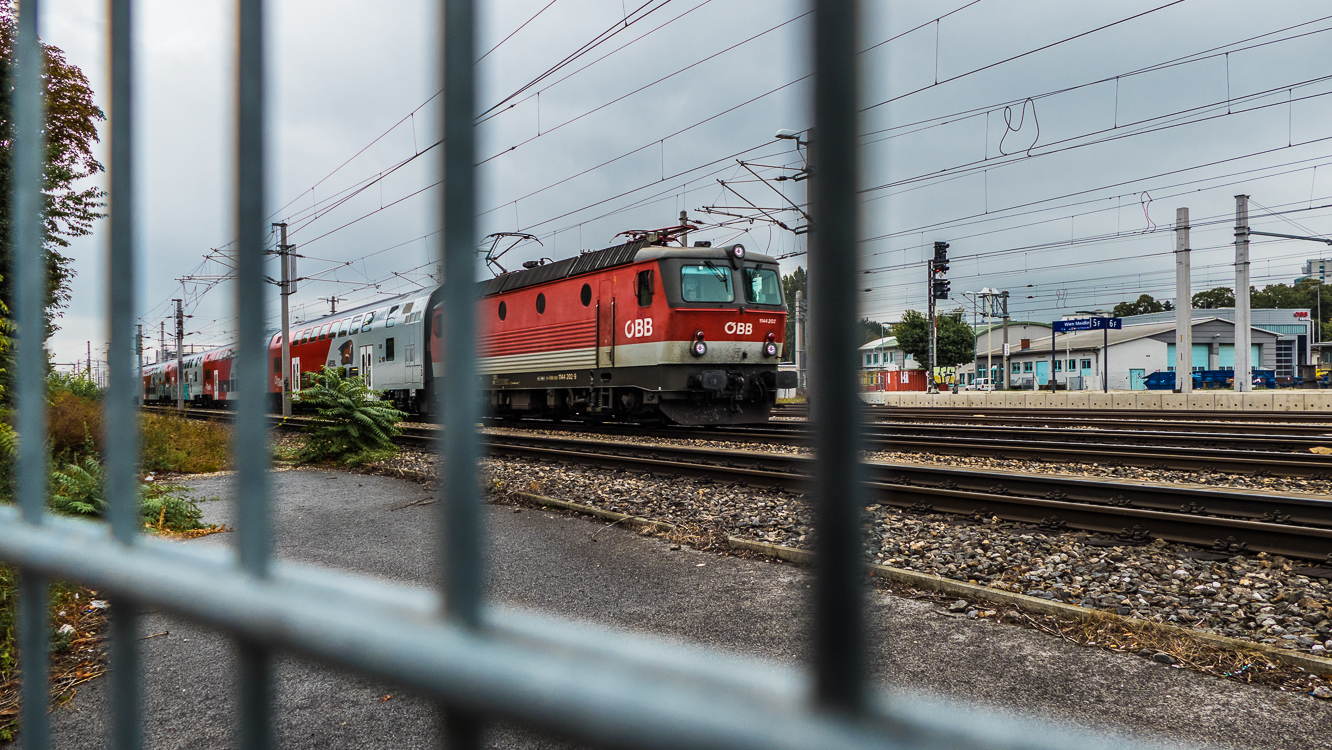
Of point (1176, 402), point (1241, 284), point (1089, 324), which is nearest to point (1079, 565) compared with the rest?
point (1176, 402)

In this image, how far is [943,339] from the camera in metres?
66.9

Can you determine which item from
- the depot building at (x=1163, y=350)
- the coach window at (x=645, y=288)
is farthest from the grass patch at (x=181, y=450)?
the depot building at (x=1163, y=350)

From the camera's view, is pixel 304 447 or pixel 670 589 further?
pixel 304 447

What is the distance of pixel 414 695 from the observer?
1.75 ft

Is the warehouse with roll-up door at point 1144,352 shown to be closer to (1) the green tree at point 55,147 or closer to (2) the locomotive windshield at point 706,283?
(2) the locomotive windshield at point 706,283

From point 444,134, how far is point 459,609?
341 mm

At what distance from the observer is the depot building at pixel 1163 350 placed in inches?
2051

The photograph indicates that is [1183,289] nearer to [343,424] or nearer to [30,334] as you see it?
[343,424]

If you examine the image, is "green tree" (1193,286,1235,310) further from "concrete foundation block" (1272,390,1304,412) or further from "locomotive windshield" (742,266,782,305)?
"locomotive windshield" (742,266,782,305)

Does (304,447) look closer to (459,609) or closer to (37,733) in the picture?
(37,733)

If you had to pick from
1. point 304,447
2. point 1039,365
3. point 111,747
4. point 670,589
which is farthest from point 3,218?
point 1039,365

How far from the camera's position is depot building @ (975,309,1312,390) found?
171ft

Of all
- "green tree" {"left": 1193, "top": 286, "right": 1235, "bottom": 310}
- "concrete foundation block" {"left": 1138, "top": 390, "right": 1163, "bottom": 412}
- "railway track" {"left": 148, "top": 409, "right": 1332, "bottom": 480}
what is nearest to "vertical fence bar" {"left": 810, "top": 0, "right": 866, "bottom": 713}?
"railway track" {"left": 148, "top": 409, "right": 1332, "bottom": 480}

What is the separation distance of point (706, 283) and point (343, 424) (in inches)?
241
